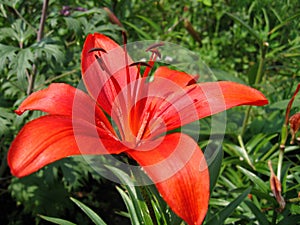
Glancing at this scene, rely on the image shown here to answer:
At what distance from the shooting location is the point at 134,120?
948mm

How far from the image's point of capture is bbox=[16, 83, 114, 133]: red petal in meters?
0.88

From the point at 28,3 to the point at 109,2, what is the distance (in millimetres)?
409

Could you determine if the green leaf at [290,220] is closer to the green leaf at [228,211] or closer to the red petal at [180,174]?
the green leaf at [228,211]

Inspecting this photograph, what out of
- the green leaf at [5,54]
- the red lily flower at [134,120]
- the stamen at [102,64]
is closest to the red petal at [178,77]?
the red lily flower at [134,120]

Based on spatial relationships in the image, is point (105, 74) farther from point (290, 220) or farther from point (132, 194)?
point (290, 220)

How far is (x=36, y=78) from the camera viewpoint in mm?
1888

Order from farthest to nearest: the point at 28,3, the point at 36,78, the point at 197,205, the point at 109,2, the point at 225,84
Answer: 1. the point at 109,2
2. the point at 28,3
3. the point at 36,78
4. the point at 225,84
5. the point at 197,205

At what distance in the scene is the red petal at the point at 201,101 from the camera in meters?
0.82

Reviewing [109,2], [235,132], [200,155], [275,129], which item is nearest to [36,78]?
[109,2]

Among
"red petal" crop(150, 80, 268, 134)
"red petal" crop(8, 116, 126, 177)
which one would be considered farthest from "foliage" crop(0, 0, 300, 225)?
"red petal" crop(8, 116, 126, 177)

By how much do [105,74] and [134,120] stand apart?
0.15 m

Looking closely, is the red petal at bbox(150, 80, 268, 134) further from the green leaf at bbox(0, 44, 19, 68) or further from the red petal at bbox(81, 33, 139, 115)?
the green leaf at bbox(0, 44, 19, 68)

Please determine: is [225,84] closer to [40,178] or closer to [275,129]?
[275,129]

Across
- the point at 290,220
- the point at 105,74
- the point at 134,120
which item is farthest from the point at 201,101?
the point at 290,220
